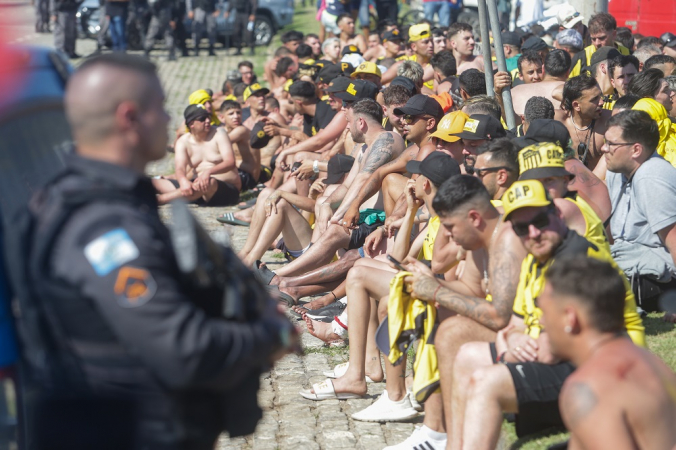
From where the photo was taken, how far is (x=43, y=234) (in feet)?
8.57

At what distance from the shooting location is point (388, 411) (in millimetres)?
5781

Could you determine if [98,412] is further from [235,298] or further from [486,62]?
[486,62]

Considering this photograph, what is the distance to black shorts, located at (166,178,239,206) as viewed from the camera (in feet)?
40.4

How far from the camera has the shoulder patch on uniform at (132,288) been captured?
8.20 ft

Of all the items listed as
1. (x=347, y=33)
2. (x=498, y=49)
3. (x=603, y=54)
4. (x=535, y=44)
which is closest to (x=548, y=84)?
(x=603, y=54)

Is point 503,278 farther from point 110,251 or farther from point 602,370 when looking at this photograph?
point 110,251

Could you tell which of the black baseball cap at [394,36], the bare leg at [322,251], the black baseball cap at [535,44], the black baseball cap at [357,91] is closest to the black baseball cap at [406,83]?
the black baseball cap at [357,91]

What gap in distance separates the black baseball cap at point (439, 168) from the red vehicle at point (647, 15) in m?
11.2

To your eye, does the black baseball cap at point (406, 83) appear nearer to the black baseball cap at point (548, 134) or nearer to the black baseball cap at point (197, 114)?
the black baseball cap at point (548, 134)

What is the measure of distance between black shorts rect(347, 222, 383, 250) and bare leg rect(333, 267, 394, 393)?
1.98 metres

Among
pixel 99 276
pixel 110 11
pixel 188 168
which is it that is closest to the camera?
pixel 99 276

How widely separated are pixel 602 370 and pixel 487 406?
1397mm

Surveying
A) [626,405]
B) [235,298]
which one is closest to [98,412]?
[235,298]

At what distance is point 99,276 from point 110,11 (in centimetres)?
→ 2156
